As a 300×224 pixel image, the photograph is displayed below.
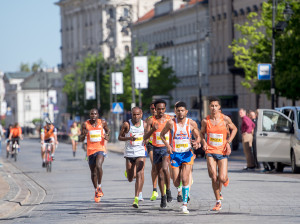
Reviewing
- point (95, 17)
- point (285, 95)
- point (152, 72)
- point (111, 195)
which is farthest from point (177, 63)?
point (111, 195)

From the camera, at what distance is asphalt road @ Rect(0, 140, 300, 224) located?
15227 millimetres

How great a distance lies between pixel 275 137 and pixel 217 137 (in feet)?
38.1

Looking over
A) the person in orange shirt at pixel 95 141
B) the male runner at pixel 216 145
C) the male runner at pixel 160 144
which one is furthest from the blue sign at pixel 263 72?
the male runner at pixel 216 145

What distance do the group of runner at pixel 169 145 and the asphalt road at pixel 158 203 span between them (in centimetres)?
38

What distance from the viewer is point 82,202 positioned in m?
19.1

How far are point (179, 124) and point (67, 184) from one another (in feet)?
31.1

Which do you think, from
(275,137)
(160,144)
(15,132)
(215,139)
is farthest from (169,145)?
(15,132)

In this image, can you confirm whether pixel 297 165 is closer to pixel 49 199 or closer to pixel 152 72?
pixel 49 199

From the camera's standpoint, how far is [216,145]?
16469 mm

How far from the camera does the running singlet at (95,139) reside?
19766 mm

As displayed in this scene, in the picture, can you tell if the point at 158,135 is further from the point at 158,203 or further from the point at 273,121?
the point at 273,121

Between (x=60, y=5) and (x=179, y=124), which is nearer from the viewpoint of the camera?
(x=179, y=124)

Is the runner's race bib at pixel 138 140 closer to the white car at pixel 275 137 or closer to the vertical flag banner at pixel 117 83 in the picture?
the white car at pixel 275 137

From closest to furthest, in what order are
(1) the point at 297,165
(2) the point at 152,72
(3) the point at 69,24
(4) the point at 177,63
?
(1) the point at 297,165
(2) the point at 152,72
(4) the point at 177,63
(3) the point at 69,24
